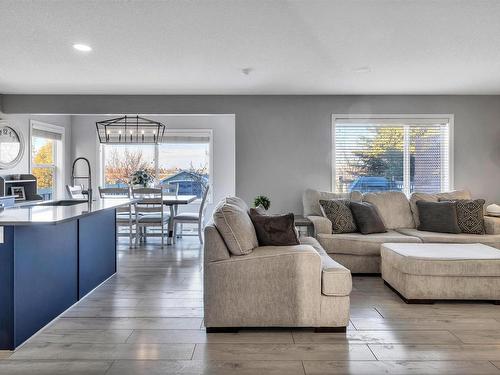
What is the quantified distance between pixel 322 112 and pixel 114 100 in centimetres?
317

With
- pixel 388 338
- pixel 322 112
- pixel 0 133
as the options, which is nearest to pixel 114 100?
pixel 0 133

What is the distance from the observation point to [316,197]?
17.6 ft

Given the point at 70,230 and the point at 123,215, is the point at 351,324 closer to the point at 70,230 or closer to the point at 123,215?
the point at 70,230

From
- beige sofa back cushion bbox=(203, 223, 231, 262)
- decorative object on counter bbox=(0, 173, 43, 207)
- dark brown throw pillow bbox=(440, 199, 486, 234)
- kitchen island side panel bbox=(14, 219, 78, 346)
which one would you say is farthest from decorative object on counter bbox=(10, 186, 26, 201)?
dark brown throw pillow bbox=(440, 199, 486, 234)

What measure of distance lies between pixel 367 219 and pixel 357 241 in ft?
1.32

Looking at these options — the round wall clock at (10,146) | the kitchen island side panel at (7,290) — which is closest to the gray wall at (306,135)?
the round wall clock at (10,146)

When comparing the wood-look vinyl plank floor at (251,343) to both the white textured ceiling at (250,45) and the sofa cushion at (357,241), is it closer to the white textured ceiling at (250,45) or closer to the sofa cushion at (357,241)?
the sofa cushion at (357,241)

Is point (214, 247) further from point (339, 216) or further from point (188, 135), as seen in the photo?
point (188, 135)

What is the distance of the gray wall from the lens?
18.8 feet

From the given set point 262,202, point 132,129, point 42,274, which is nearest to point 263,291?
point 42,274

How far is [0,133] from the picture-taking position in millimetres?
5594

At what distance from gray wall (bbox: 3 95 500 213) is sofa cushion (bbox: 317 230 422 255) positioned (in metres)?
1.32

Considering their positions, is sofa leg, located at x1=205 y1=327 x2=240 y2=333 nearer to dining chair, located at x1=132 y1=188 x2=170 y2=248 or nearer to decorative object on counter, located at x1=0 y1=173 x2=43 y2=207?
dining chair, located at x1=132 y1=188 x2=170 y2=248

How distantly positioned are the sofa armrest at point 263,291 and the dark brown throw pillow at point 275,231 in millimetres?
385
